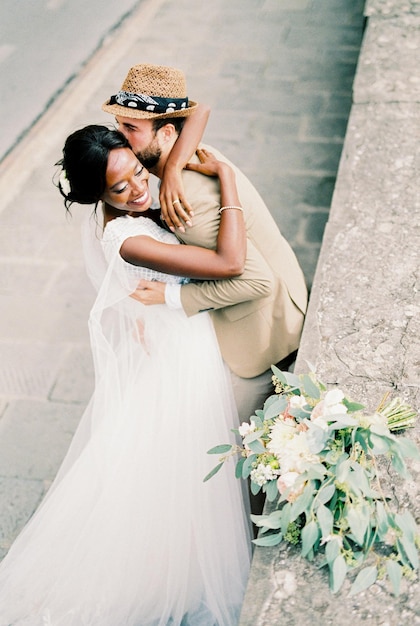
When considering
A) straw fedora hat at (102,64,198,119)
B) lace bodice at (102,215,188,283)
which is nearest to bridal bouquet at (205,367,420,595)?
lace bodice at (102,215,188,283)

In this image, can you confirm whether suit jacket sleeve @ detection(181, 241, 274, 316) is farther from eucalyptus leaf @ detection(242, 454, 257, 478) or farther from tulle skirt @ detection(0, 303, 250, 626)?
eucalyptus leaf @ detection(242, 454, 257, 478)

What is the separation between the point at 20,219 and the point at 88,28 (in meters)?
3.03

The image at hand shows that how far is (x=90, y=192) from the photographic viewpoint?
77.3 inches

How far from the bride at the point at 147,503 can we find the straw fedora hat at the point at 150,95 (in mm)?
208

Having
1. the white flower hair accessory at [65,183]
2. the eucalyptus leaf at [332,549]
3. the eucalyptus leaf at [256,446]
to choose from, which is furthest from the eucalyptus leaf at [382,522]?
the white flower hair accessory at [65,183]

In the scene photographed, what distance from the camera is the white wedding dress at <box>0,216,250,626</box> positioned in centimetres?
222

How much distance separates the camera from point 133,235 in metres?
2.00

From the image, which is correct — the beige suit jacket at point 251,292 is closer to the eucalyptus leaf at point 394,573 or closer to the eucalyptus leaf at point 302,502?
the eucalyptus leaf at point 302,502

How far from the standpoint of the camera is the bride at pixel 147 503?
7.28 feet

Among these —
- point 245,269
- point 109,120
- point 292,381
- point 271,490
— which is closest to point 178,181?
point 245,269

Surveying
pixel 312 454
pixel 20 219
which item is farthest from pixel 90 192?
pixel 20 219

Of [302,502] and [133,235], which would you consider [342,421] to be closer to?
[302,502]

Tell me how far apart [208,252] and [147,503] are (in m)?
1.00

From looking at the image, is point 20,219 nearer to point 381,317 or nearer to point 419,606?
point 381,317
